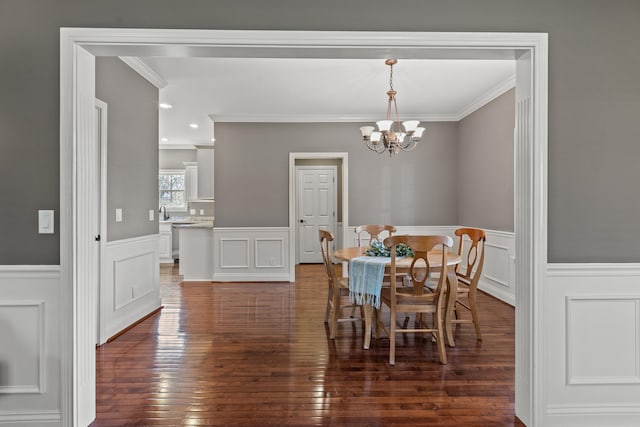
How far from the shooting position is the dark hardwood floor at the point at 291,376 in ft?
6.37

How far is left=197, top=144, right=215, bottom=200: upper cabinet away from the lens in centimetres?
763

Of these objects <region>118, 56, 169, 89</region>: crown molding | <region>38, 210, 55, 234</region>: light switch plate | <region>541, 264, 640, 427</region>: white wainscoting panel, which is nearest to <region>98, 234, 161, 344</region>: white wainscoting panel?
<region>38, 210, 55, 234</region>: light switch plate

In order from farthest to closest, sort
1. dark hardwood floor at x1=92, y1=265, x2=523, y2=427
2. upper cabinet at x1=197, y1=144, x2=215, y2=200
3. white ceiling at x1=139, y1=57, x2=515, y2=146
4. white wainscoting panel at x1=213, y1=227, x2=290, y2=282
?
1. upper cabinet at x1=197, y1=144, x2=215, y2=200
2. white wainscoting panel at x1=213, y1=227, x2=290, y2=282
3. white ceiling at x1=139, y1=57, x2=515, y2=146
4. dark hardwood floor at x1=92, y1=265, x2=523, y2=427

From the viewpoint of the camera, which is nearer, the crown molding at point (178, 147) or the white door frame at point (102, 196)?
the white door frame at point (102, 196)

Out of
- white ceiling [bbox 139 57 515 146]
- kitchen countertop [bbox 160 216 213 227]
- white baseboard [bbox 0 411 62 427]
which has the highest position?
white ceiling [bbox 139 57 515 146]

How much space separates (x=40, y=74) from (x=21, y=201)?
2.24ft

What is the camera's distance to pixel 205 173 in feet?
25.1

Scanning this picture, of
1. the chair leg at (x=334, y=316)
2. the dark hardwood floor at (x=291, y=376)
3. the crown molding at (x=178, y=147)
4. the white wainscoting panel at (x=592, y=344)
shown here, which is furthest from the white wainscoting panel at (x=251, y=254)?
the white wainscoting panel at (x=592, y=344)

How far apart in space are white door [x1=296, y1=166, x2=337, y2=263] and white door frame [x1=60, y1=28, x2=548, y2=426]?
5570 mm

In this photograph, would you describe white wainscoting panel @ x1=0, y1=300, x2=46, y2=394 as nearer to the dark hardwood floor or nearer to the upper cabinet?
the dark hardwood floor

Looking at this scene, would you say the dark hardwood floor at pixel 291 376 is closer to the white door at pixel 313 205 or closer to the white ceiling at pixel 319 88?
the white ceiling at pixel 319 88

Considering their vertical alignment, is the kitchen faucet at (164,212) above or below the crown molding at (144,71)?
below

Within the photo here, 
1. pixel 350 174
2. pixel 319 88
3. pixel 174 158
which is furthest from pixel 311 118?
pixel 174 158

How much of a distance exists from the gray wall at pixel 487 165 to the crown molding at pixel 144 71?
4.22 meters
